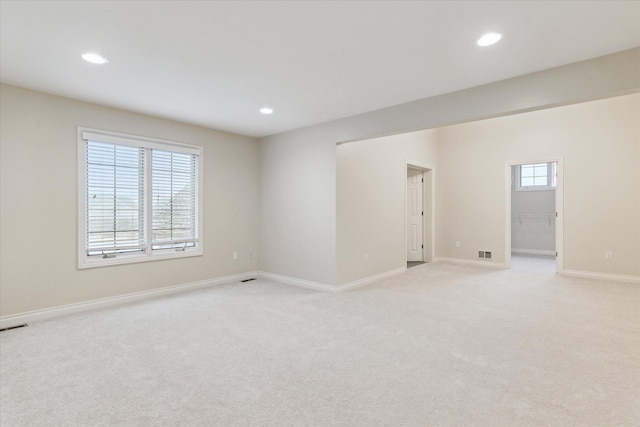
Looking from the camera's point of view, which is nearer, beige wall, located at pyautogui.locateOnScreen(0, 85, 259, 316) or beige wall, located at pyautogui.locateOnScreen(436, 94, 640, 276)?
beige wall, located at pyautogui.locateOnScreen(0, 85, 259, 316)

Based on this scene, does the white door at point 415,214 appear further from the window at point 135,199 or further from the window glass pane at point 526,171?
the window at point 135,199

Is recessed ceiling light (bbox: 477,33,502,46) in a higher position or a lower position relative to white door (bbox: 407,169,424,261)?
higher

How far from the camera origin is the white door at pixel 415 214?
717 centimetres

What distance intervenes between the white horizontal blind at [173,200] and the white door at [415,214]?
4597 millimetres

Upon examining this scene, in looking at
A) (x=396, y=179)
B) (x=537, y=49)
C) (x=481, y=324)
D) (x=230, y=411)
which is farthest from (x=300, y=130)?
(x=230, y=411)

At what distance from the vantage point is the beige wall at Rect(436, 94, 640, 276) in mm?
5113

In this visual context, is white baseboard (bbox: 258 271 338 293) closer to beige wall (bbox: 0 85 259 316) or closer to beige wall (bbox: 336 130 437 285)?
beige wall (bbox: 336 130 437 285)

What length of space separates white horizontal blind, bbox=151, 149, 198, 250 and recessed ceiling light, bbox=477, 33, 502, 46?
13.3 feet

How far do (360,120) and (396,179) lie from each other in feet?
6.33

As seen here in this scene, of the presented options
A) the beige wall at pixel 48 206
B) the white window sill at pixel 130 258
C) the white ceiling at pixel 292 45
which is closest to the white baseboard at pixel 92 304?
the beige wall at pixel 48 206

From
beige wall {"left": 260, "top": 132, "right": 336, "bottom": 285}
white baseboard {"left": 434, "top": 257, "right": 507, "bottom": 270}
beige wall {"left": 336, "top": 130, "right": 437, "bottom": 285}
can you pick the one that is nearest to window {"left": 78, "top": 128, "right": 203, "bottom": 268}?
beige wall {"left": 260, "top": 132, "right": 336, "bottom": 285}

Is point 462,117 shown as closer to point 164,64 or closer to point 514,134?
point 164,64

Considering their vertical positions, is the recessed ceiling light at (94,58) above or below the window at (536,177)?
above

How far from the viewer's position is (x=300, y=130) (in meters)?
5.06
